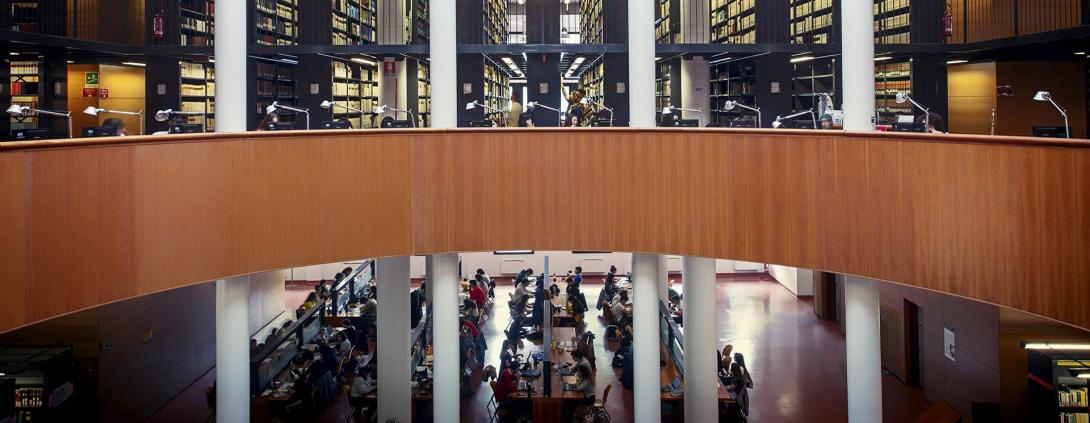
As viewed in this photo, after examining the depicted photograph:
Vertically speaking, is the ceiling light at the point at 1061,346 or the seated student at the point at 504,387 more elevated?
the ceiling light at the point at 1061,346

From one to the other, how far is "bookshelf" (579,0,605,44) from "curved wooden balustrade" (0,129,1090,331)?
10.8 meters

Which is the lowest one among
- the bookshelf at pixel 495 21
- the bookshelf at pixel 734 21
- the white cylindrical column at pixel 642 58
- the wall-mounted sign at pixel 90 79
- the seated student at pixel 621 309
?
the seated student at pixel 621 309

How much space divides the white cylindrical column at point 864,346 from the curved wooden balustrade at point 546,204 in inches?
30.9

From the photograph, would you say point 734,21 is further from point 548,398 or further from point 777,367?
point 548,398

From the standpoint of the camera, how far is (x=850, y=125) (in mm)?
6156

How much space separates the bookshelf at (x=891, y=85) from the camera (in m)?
13.2

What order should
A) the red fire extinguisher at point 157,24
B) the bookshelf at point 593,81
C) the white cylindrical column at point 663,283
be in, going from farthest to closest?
the bookshelf at point 593,81 < the white cylindrical column at point 663,283 < the red fire extinguisher at point 157,24

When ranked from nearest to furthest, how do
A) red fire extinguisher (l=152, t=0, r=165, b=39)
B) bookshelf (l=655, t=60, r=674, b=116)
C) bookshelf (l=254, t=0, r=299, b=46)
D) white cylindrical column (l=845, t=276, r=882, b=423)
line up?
1. white cylindrical column (l=845, t=276, r=882, b=423)
2. red fire extinguisher (l=152, t=0, r=165, b=39)
3. bookshelf (l=254, t=0, r=299, b=46)
4. bookshelf (l=655, t=60, r=674, b=116)

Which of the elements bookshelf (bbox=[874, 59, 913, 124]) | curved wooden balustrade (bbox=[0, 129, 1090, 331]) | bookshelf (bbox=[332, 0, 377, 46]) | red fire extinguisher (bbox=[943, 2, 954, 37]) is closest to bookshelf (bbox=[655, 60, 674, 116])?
bookshelf (bbox=[874, 59, 913, 124])

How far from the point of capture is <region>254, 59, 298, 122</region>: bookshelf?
13539 mm

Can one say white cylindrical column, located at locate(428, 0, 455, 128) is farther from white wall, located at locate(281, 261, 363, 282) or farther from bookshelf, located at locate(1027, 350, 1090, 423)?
white wall, located at locate(281, 261, 363, 282)

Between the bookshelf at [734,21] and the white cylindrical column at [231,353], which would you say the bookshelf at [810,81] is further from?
the white cylindrical column at [231,353]

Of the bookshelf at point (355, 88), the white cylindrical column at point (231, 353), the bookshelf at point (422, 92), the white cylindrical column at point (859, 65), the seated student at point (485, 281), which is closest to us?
the white cylindrical column at point (859, 65)

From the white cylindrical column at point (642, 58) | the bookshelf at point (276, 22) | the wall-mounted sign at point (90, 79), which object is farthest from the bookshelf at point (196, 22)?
the white cylindrical column at point (642, 58)
